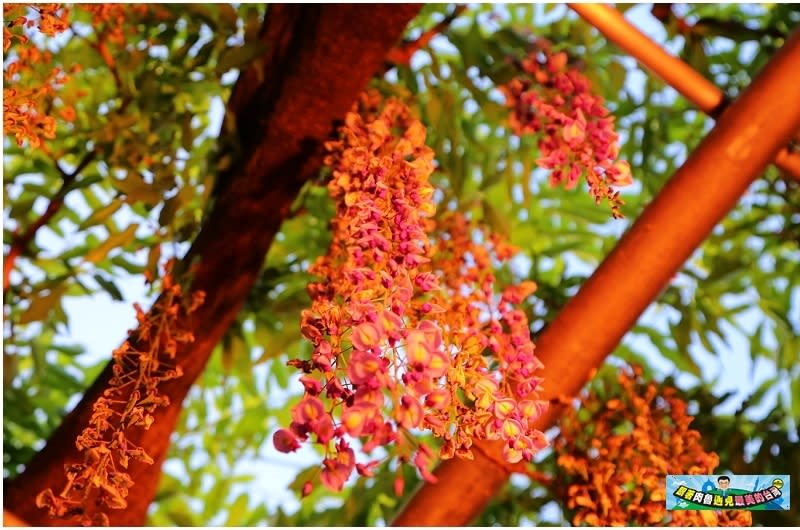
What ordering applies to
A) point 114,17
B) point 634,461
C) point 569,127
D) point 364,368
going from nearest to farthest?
point 364,368 → point 569,127 → point 634,461 → point 114,17

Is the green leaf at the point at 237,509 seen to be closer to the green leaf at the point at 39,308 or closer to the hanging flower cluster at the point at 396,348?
the green leaf at the point at 39,308

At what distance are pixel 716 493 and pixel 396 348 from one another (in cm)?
39

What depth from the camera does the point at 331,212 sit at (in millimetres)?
973

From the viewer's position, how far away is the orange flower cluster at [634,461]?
0.66 metres

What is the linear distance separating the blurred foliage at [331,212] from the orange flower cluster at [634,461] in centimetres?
11

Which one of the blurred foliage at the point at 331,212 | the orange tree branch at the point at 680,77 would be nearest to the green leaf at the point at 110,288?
the blurred foliage at the point at 331,212

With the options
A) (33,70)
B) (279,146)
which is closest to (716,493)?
(279,146)

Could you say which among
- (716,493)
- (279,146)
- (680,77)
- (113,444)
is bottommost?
(113,444)

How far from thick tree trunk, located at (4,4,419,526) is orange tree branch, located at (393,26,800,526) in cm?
26

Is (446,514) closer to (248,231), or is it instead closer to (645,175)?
(248,231)

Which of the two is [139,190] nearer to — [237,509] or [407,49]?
[407,49]

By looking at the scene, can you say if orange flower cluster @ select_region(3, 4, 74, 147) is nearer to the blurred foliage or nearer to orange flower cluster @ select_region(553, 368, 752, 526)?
the blurred foliage

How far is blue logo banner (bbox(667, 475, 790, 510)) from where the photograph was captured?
0.64 meters

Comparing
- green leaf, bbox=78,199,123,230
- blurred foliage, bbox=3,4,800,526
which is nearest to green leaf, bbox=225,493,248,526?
blurred foliage, bbox=3,4,800,526
